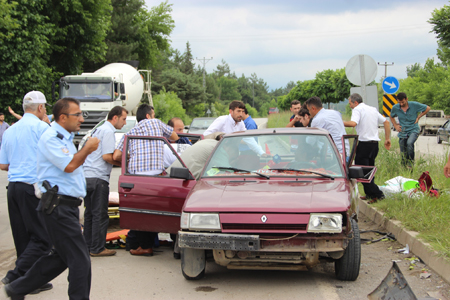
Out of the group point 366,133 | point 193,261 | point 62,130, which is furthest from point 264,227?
point 366,133

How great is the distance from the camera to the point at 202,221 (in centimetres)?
456

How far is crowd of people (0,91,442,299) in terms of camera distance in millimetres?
3736

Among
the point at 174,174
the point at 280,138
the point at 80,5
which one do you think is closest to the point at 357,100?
the point at 280,138

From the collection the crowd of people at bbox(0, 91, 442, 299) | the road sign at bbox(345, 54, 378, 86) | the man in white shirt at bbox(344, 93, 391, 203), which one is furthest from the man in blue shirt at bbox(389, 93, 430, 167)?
the crowd of people at bbox(0, 91, 442, 299)

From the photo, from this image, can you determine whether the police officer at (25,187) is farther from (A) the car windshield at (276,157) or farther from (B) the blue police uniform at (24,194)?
(A) the car windshield at (276,157)

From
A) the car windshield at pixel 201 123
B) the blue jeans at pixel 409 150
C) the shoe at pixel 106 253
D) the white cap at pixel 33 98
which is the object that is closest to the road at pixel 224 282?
the shoe at pixel 106 253

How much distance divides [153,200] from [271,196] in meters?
1.60

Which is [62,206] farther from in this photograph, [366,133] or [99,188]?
[366,133]

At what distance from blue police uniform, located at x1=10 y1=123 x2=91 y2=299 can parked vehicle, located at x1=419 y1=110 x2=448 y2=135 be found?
1537 inches

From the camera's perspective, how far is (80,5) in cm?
2805

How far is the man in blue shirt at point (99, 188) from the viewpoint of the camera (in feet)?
19.9

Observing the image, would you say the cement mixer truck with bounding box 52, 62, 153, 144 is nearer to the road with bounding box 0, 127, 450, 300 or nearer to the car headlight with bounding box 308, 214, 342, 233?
the road with bounding box 0, 127, 450, 300

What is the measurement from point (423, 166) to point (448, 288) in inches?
216

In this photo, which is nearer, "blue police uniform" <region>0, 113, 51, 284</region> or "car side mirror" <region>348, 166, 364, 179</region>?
"blue police uniform" <region>0, 113, 51, 284</region>
